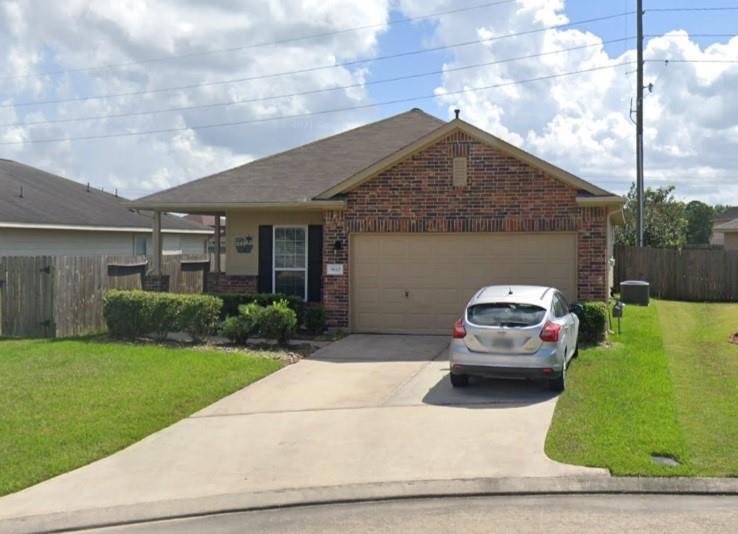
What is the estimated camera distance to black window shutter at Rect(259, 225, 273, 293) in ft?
57.6

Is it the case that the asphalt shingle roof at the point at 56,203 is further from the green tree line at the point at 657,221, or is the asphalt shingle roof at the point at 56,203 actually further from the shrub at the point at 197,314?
the green tree line at the point at 657,221

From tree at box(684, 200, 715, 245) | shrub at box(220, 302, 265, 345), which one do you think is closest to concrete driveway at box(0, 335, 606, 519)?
shrub at box(220, 302, 265, 345)

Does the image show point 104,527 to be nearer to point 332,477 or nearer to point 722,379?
point 332,477

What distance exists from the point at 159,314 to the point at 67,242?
11.9m

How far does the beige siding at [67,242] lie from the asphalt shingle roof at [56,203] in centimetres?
41

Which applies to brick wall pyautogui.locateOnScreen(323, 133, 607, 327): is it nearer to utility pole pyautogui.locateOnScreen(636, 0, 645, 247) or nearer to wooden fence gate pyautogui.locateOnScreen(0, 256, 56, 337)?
wooden fence gate pyautogui.locateOnScreen(0, 256, 56, 337)

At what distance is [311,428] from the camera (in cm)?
872

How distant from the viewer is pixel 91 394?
10102 millimetres

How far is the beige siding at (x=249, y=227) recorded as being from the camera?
57.0 ft

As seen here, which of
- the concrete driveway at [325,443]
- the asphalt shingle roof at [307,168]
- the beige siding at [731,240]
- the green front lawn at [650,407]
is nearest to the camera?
the concrete driveway at [325,443]

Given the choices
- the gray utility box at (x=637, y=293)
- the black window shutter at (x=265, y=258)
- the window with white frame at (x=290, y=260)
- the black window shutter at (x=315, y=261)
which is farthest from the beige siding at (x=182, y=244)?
the gray utility box at (x=637, y=293)

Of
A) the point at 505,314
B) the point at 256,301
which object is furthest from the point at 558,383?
the point at 256,301

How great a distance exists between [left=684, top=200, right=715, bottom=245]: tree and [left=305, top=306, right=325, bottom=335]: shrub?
57.5 meters

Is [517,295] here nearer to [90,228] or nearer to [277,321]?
[277,321]
